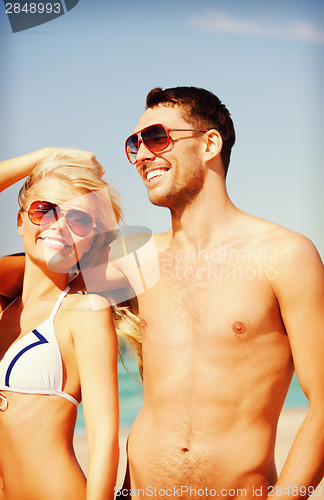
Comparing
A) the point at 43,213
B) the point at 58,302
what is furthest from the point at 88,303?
the point at 43,213

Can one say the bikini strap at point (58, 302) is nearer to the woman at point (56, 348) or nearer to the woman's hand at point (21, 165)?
the woman at point (56, 348)

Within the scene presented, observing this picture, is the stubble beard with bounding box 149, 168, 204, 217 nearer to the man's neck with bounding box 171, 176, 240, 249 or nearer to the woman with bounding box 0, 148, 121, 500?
the man's neck with bounding box 171, 176, 240, 249

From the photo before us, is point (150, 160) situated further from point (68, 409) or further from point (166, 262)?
point (68, 409)

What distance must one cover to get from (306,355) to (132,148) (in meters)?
1.20

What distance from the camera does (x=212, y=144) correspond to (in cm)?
268

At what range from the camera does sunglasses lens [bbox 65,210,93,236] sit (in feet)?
8.34

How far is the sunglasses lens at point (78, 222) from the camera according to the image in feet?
8.34

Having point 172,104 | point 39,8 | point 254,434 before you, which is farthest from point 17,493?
point 39,8

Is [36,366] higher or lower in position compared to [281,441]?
higher

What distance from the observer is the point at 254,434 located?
238cm

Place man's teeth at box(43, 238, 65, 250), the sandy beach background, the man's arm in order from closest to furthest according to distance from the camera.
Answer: the man's arm, man's teeth at box(43, 238, 65, 250), the sandy beach background

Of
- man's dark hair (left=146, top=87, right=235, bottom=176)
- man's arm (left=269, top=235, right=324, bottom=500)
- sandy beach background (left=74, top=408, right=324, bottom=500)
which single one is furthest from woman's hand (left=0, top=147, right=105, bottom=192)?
sandy beach background (left=74, top=408, right=324, bottom=500)

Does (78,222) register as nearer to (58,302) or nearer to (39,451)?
(58,302)

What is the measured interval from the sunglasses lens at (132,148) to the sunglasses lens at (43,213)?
1.40ft
